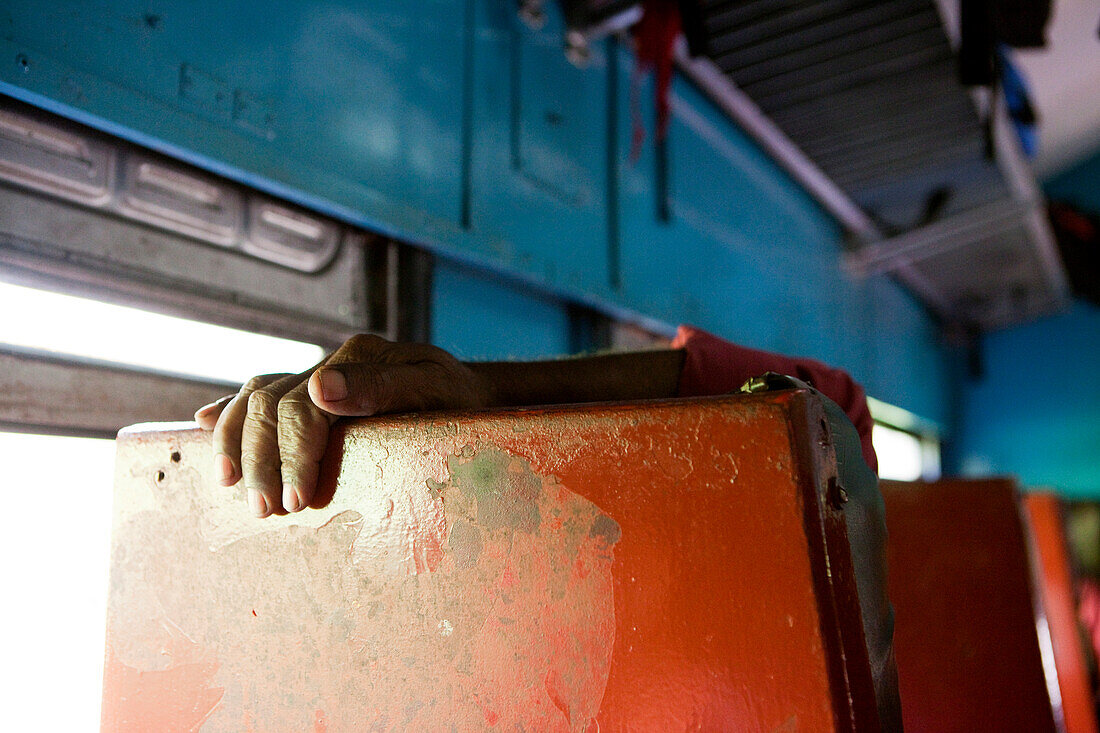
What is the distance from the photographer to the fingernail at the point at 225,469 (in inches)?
29.6

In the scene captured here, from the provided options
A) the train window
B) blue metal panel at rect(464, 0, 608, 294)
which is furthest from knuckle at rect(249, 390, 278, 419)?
the train window

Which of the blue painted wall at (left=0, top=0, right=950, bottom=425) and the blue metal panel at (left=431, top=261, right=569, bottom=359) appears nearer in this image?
the blue painted wall at (left=0, top=0, right=950, bottom=425)

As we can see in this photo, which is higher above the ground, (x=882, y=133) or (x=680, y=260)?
(x=882, y=133)

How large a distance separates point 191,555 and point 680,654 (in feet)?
1.78

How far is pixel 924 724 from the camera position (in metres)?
1.14

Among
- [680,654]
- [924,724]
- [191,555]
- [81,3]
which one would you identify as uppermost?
[81,3]

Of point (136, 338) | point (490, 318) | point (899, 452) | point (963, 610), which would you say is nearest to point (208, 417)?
point (136, 338)

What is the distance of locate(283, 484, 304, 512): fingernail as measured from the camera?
2.35 feet

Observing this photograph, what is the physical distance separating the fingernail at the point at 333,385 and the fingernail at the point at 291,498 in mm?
102

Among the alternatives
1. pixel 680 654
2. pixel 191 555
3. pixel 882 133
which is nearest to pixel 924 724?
pixel 680 654

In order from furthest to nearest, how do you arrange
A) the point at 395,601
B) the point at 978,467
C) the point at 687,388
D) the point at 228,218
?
the point at 978,467 < the point at 228,218 < the point at 687,388 < the point at 395,601

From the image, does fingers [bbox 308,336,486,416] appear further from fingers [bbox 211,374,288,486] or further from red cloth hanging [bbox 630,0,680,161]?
red cloth hanging [bbox 630,0,680,161]

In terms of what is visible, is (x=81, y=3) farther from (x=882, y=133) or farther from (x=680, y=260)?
(x=882, y=133)

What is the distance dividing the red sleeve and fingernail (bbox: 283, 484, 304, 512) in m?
0.49
